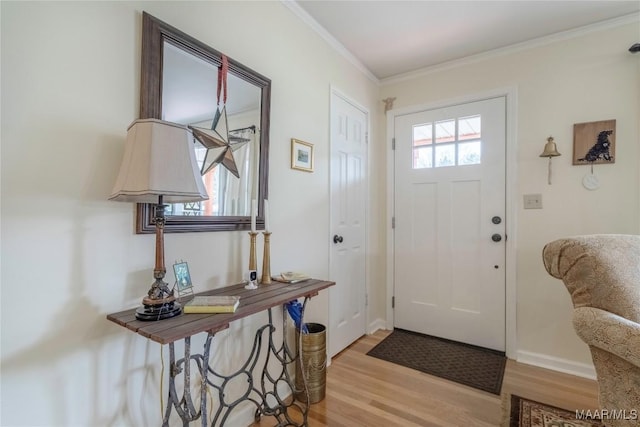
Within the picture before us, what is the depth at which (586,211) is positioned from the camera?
7.16 ft

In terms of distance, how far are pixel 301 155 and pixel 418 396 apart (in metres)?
1.69

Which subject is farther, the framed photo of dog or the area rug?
the framed photo of dog

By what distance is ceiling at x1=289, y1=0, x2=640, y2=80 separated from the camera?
1.98 m

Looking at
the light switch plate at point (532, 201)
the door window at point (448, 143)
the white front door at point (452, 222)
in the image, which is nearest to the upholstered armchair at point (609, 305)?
the light switch plate at point (532, 201)

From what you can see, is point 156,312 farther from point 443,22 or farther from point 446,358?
point 443,22

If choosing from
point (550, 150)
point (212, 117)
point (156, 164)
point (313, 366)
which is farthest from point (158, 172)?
point (550, 150)

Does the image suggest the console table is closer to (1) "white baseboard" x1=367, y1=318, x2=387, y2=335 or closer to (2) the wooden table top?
(2) the wooden table top

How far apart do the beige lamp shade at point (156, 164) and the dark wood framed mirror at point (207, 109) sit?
248 millimetres

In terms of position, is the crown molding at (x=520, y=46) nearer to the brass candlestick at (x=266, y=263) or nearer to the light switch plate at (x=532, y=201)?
the light switch plate at (x=532, y=201)

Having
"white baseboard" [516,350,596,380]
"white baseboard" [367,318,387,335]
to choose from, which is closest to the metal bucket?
"white baseboard" [367,318,387,335]

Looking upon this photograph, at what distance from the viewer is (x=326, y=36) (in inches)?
89.7

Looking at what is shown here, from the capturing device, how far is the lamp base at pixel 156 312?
1.02 m

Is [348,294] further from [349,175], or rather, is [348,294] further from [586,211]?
[586,211]

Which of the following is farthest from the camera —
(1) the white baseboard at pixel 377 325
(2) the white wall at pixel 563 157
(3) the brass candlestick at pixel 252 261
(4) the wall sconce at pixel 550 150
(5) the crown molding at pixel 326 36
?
(1) the white baseboard at pixel 377 325
